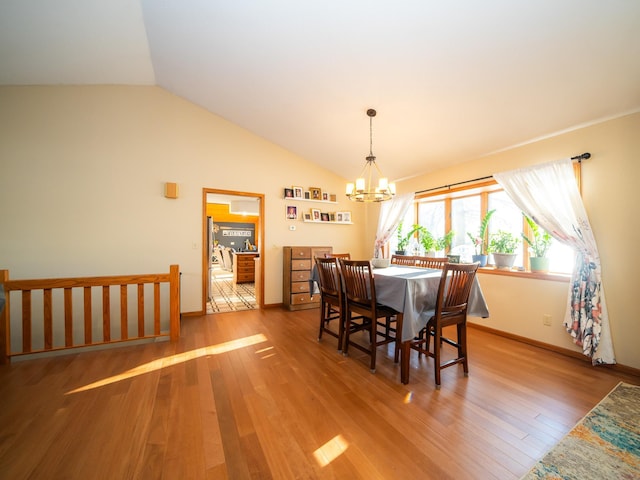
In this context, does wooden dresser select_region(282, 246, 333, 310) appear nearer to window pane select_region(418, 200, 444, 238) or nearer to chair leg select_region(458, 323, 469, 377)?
window pane select_region(418, 200, 444, 238)

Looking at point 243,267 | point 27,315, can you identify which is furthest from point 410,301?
point 243,267

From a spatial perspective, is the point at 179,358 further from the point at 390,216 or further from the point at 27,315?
the point at 390,216

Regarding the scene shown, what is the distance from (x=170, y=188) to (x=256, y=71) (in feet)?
6.66

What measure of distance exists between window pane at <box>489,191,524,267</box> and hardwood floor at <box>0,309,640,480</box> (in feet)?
4.63

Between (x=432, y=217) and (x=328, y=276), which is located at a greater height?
(x=432, y=217)

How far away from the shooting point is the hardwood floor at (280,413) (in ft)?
4.34

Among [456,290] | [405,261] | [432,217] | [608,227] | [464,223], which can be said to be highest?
[432,217]

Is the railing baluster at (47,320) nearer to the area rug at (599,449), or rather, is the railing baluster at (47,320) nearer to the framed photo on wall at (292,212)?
the framed photo on wall at (292,212)

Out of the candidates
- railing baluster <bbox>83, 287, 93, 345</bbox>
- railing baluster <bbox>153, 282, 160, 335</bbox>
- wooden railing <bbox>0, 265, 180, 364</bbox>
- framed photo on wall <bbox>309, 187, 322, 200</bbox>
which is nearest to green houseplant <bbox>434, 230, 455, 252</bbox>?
framed photo on wall <bbox>309, 187, 322, 200</bbox>

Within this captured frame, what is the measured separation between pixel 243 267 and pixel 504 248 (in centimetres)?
577

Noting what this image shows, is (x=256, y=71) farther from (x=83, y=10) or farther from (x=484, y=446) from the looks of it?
(x=484, y=446)

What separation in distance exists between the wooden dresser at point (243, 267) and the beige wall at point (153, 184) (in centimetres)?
291

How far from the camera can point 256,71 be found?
295 cm

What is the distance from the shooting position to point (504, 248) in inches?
132
